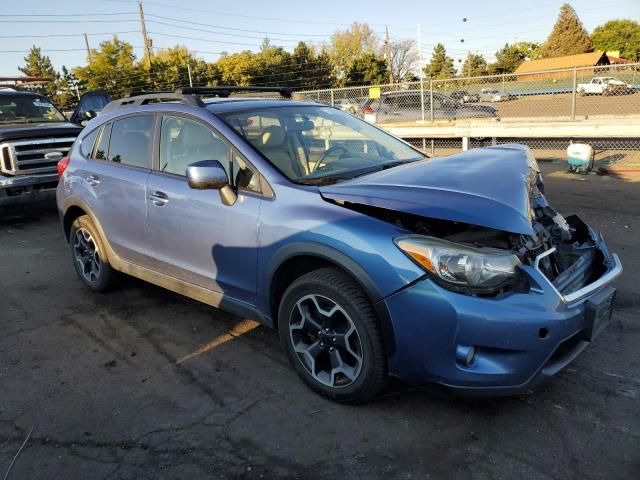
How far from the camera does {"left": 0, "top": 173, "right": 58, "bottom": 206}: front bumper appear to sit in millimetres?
7844

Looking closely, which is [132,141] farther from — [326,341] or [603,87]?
[603,87]

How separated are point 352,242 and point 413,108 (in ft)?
40.8

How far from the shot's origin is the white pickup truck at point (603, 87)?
11.5 m

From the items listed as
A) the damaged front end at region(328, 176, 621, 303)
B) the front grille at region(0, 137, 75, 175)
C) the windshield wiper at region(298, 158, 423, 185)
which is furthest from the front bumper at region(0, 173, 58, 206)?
the damaged front end at region(328, 176, 621, 303)

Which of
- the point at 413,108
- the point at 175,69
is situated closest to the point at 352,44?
the point at 175,69

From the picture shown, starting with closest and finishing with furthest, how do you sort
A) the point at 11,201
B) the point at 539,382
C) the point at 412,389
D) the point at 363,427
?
the point at 539,382, the point at 363,427, the point at 412,389, the point at 11,201

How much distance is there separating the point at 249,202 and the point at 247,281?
510 millimetres

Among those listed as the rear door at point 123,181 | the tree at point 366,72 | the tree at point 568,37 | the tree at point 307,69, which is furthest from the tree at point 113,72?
the tree at point 568,37

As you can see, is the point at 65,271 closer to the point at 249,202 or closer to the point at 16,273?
the point at 16,273

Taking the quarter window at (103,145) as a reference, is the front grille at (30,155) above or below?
below

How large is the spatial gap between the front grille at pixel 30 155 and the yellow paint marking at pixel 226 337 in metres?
5.77

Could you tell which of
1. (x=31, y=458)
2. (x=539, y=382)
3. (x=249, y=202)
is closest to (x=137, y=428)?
(x=31, y=458)

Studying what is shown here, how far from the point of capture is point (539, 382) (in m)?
2.52

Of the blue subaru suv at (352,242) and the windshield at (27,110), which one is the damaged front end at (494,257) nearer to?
the blue subaru suv at (352,242)
